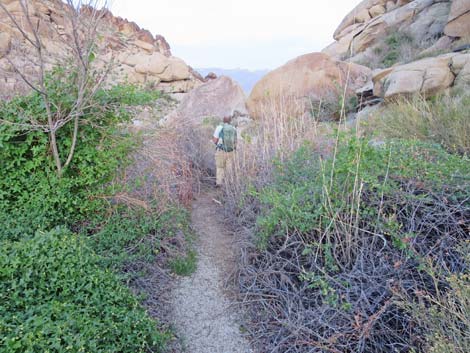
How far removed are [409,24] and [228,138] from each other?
12.9 meters

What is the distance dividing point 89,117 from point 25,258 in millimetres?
1576

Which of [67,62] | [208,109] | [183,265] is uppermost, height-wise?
[67,62]

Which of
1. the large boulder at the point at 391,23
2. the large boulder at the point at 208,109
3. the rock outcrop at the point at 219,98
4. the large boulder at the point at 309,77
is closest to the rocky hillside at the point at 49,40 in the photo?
the large boulder at the point at 208,109

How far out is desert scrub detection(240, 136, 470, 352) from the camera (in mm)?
2139

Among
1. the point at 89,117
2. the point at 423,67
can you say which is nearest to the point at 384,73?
the point at 423,67

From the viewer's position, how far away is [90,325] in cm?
186

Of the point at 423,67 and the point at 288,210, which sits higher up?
the point at 423,67

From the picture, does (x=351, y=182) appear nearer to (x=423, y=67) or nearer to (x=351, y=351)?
(x=351, y=351)

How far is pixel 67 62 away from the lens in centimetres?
316

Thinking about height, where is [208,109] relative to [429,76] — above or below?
below

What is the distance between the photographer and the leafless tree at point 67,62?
9.10ft

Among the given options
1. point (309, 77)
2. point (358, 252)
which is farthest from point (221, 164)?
point (309, 77)

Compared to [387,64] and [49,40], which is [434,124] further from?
[387,64]

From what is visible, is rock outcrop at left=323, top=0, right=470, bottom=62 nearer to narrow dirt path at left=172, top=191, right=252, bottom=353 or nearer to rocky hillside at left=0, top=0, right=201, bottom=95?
rocky hillside at left=0, top=0, right=201, bottom=95
